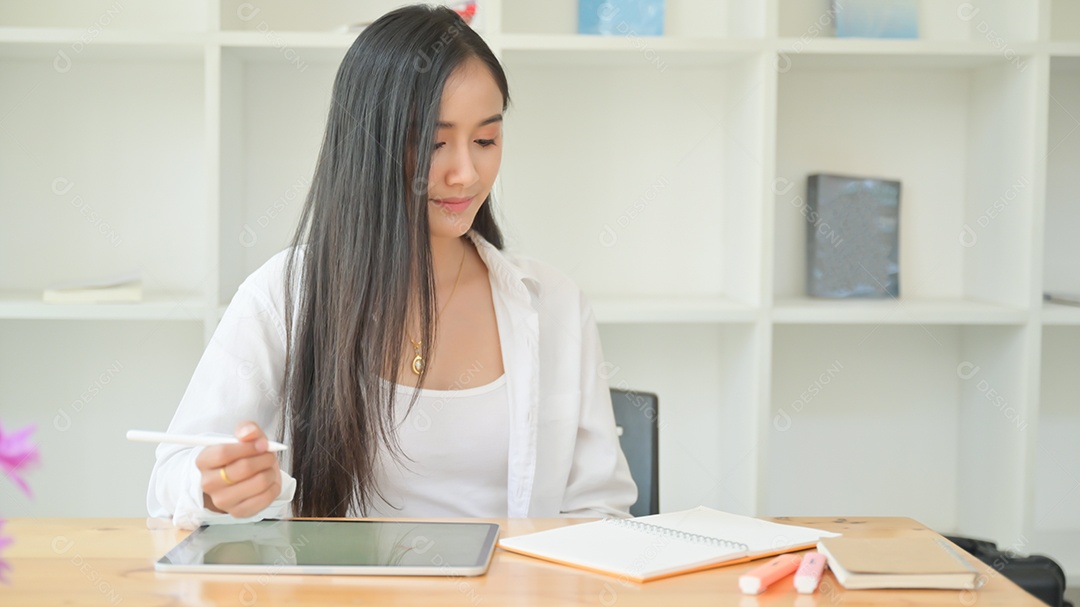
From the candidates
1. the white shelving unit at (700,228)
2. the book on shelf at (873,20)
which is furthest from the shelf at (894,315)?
the book on shelf at (873,20)

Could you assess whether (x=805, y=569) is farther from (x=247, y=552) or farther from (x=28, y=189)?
(x=28, y=189)

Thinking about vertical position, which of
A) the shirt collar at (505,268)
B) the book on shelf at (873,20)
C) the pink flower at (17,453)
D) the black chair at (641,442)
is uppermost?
the book on shelf at (873,20)

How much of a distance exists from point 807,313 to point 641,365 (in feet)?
1.53

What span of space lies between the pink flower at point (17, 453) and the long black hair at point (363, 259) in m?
0.93

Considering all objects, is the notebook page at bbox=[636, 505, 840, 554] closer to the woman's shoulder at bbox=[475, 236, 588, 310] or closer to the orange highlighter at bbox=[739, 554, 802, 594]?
the orange highlighter at bbox=[739, 554, 802, 594]

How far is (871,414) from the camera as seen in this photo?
2545 mm

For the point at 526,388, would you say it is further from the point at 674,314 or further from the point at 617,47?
the point at 617,47

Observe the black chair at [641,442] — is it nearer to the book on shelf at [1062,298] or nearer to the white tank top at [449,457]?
the white tank top at [449,457]

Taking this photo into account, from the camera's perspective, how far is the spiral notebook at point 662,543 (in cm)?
97

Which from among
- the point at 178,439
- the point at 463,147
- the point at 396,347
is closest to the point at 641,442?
the point at 396,347

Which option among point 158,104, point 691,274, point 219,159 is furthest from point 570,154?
point 158,104

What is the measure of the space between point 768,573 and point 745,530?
17 cm

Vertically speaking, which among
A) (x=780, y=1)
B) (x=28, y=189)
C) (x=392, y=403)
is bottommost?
(x=392, y=403)

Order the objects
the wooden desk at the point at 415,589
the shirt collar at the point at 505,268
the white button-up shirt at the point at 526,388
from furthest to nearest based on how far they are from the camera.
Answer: the shirt collar at the point at 505,268 → the white button-up shirt at the point at 526,388 → the wooden desk at the point at 415,589
